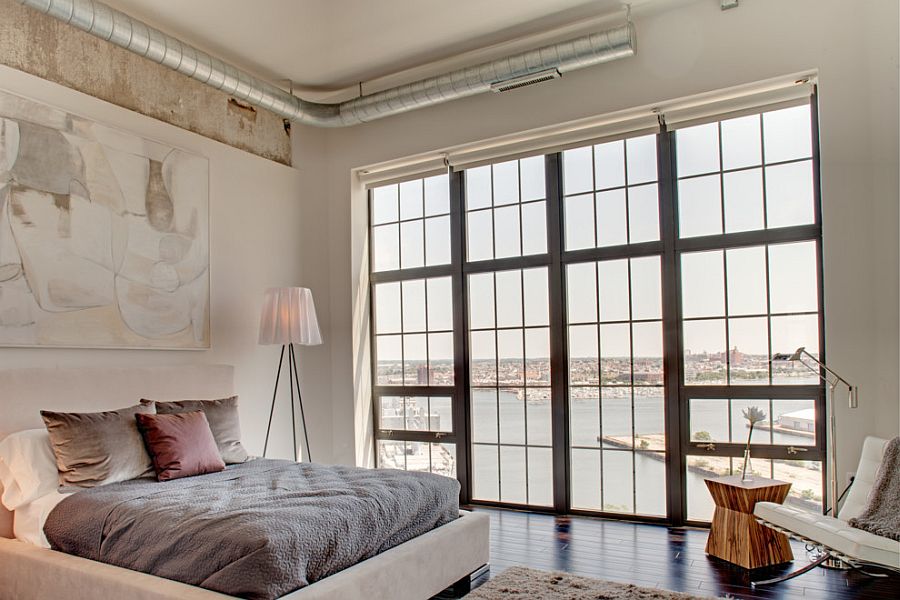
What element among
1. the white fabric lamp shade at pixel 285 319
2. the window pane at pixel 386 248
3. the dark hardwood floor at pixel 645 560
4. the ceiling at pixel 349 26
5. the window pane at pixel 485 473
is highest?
the ceiling at pixel 349 26

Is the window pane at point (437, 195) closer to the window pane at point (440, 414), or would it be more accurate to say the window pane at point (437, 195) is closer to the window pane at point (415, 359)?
the window pane at point (415, 359)

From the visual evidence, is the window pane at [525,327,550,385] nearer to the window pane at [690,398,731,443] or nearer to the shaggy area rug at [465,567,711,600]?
the window pane at [690,398,731,443]

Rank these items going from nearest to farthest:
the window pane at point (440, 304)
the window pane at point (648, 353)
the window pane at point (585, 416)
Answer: the window pane at point (648, 353) < the window pane at point (585, 416) < the window pane at point (440, 304)

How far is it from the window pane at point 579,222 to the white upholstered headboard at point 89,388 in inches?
107

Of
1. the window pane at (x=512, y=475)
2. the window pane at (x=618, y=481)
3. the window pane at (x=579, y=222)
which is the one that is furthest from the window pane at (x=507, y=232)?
the window pane at (x=618, y=481)

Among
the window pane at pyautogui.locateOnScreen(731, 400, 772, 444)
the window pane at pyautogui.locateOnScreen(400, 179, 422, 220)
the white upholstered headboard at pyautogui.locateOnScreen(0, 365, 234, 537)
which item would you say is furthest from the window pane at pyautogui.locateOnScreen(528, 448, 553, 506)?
the white upholstered headboard at pyautogui.locateOnScreen(0, 365, 234, 537)

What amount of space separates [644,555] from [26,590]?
10.5 feet

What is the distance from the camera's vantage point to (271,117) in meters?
5.74

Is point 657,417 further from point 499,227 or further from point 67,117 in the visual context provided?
point 67,117

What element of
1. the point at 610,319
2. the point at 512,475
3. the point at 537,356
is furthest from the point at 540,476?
the point at 610,319

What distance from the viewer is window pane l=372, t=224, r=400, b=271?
6062mm

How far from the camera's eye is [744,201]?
4605mm

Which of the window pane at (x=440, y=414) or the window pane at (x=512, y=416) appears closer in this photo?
the window pane at (x=512, y=416)

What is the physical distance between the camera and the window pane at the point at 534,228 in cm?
534
